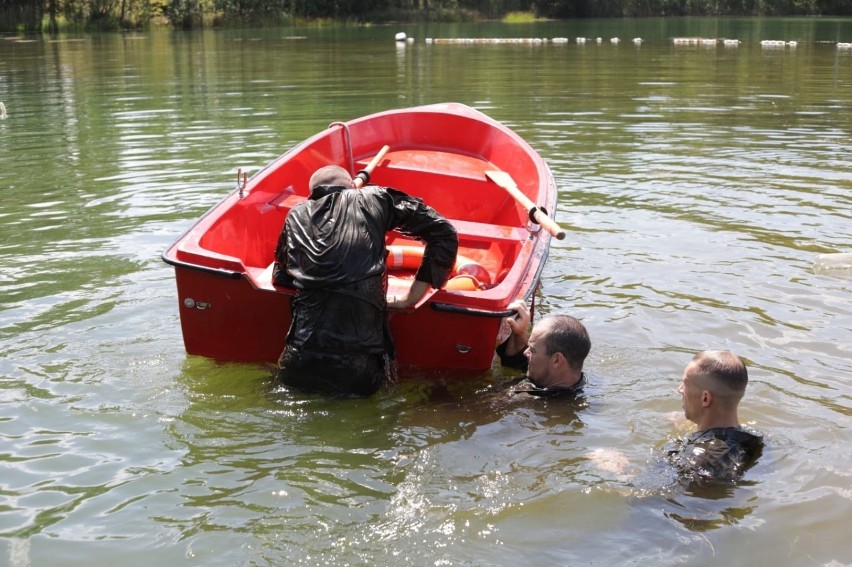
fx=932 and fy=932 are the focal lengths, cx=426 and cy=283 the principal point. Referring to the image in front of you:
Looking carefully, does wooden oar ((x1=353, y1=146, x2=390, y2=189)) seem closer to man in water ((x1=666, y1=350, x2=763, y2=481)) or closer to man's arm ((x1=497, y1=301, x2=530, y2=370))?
man's arm ((x1=497, y1=301, x2=530, y2=370))

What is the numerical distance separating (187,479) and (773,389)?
3283 mm

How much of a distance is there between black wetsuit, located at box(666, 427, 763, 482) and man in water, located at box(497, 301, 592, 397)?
0.88m

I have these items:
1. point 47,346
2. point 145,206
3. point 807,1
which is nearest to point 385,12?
point 807,1

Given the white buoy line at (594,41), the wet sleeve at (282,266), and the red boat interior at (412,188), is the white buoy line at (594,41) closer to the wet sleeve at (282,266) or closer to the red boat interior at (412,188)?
the red boat interior at (412,188)

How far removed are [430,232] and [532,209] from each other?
111 centimetres

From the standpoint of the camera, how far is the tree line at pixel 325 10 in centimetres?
4550

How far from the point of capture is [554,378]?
506 centimetres

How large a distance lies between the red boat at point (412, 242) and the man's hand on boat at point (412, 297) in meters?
0.04

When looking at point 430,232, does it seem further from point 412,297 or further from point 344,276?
point 344,276

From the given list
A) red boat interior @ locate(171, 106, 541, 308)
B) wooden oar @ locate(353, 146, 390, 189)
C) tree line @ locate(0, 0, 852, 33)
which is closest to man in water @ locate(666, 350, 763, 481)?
red boat interior @ locate(171, 106, 541, 308)

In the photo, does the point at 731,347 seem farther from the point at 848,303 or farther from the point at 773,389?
the point at 848,303

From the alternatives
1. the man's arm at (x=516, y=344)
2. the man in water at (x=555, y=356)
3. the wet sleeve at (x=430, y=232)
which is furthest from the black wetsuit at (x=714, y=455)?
the wet sleeve at (x=430, y=232)

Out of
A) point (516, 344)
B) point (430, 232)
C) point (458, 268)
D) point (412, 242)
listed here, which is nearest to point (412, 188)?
point (412, 242)

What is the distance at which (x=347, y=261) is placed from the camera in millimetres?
4805
